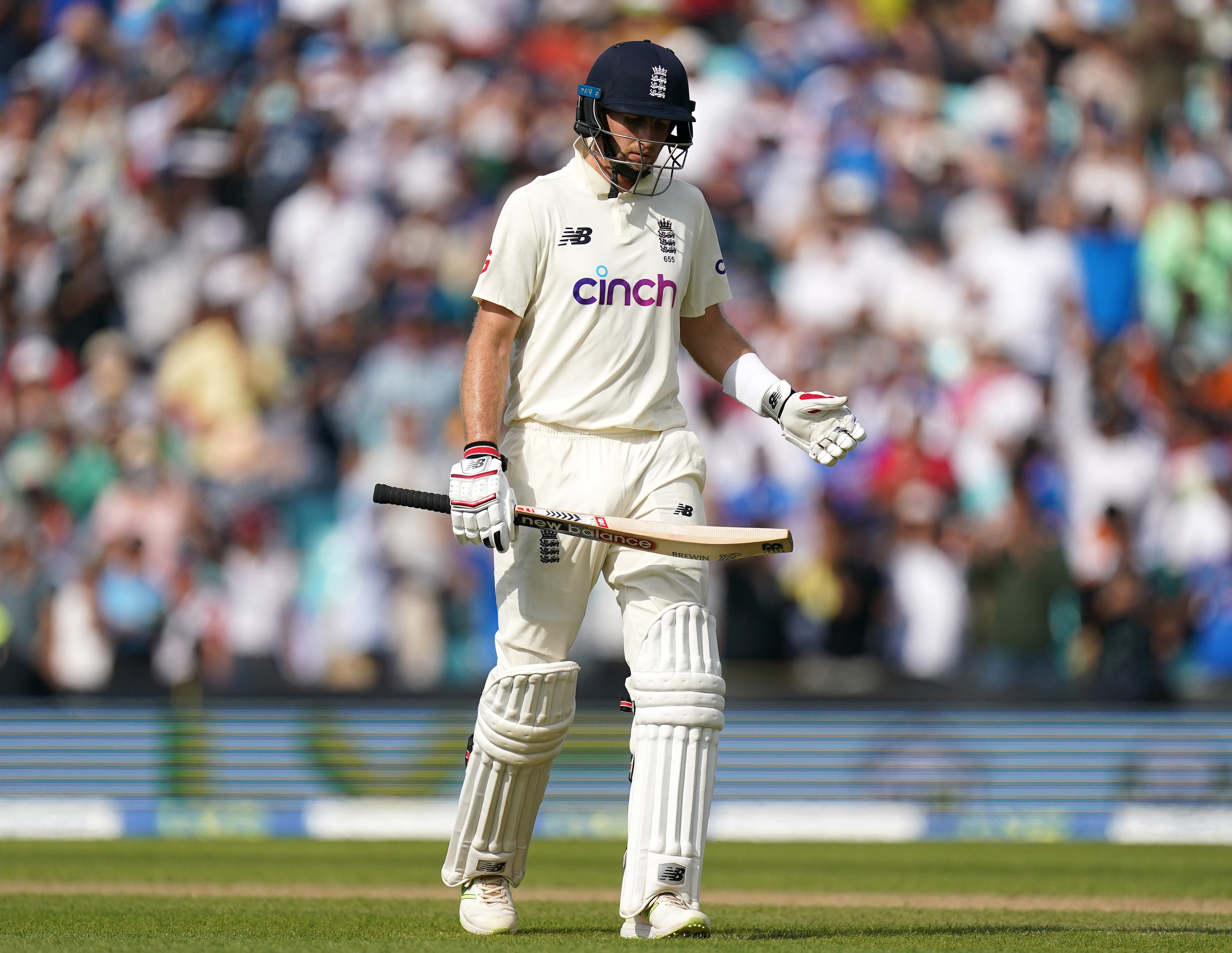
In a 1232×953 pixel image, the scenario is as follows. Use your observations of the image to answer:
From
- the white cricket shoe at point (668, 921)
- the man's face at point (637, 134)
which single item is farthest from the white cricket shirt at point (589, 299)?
the white cricket shoe at point (668, 921)

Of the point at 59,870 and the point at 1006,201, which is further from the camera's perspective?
the point at 1006,201

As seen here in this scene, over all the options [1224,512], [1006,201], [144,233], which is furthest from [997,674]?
[144,233]

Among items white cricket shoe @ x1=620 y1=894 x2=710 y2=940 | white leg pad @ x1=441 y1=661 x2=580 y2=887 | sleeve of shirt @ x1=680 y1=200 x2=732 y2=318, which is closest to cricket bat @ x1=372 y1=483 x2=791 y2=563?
white leg pad @ x1=441 y1=661 x2=580 y2=887

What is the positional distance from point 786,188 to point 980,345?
2146mm

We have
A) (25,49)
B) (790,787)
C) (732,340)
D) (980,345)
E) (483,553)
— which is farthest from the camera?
(25,49)

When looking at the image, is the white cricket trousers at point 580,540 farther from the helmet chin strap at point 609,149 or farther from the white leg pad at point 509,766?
the helmet chin strap at point 609,149

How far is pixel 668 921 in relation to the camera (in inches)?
184

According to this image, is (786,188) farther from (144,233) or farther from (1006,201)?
(144,233)

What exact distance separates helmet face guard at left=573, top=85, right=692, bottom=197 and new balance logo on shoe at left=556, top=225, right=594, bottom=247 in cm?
16

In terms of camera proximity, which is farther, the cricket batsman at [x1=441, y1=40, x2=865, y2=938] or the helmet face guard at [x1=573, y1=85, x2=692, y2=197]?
the helmet face guard at [x1=573, y1=85, x2=692, y2=197]

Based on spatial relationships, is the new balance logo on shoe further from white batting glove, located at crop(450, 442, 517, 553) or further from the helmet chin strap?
white batting glove, located at crop(450, 442, 517, 553)

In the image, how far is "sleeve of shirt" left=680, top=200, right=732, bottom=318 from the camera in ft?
17.3

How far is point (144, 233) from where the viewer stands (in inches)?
530

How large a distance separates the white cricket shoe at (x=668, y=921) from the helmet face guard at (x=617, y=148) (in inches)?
76.5
